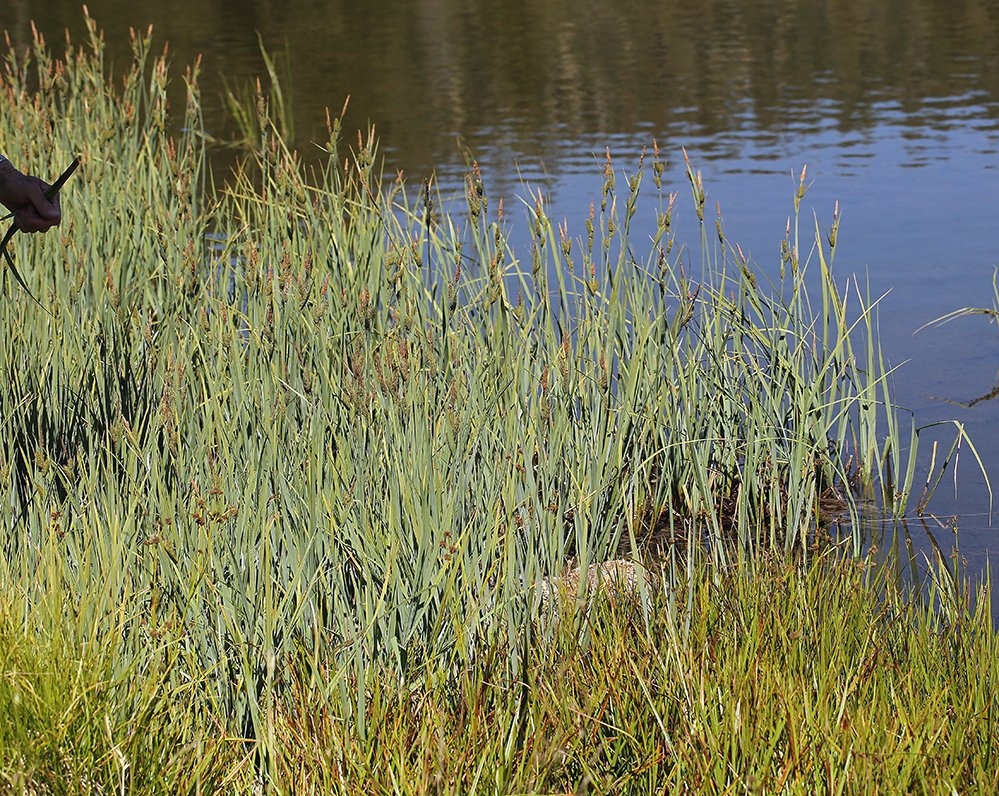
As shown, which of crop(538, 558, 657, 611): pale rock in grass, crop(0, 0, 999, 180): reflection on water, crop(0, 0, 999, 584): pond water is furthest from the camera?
crop(0, 0, 999, 180): reflection on water

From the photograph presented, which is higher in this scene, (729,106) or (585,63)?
(585,63)

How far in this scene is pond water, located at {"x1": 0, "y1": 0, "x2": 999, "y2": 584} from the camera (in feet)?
18.7

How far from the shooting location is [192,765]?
2213mm

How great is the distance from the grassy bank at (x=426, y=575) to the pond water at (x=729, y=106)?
2.74 feet

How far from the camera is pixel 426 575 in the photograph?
Answer: 2529mm

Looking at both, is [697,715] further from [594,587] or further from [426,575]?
[594,587]

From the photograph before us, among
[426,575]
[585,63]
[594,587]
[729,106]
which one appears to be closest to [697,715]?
[426,575]

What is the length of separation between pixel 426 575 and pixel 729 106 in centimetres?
855

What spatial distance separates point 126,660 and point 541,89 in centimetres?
977

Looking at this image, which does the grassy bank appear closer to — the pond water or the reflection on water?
the pond water

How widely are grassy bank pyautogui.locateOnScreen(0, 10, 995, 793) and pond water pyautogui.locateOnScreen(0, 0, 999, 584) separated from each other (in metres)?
0.83

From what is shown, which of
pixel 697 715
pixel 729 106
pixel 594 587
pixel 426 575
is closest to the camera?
pixel 697 715

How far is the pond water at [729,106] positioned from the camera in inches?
225

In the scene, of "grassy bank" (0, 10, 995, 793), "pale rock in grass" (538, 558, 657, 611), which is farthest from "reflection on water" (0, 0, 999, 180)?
"pale rock in grass" (538, 558, 657, 611)
